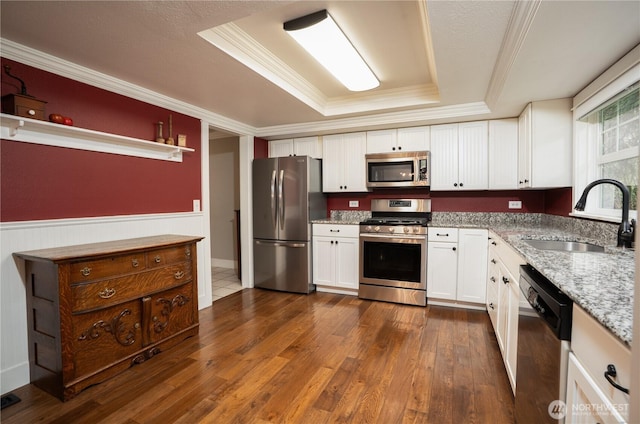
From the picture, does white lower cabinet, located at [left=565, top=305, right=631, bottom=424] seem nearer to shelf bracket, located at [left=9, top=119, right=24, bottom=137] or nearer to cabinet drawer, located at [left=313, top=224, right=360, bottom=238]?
cabinet drawer, located at [left=313, top=224, right=360, bottom=238]

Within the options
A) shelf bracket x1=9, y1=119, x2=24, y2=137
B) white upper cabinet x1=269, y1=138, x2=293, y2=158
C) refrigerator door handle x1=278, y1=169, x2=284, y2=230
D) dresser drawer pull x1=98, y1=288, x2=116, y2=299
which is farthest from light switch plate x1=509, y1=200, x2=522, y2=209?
shelf bracket x1=9, y1=119, x2=24, y2=137

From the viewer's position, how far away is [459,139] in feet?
11.6

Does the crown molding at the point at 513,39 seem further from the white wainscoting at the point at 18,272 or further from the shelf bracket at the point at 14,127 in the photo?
the white wainscoting at the point at 18,272

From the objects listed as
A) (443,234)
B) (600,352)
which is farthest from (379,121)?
(600,352)

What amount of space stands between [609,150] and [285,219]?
10.5 ft

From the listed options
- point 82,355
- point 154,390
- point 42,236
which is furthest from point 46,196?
point 154,390

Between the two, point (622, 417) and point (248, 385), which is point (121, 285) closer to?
point (248, 385)

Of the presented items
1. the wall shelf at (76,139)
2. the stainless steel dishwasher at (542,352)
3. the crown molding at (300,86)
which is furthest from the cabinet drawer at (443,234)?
the wall shelf at (76,139)

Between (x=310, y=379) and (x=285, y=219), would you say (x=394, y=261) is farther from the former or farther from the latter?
(x=310, y=379)

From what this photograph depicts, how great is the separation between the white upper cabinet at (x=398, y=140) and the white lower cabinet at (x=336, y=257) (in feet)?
3.58

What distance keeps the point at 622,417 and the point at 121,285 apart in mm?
2522

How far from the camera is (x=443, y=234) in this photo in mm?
3336

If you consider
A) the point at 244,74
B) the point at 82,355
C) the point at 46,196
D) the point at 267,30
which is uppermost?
the point at 267,30

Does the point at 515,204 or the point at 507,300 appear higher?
the point at 515,204
